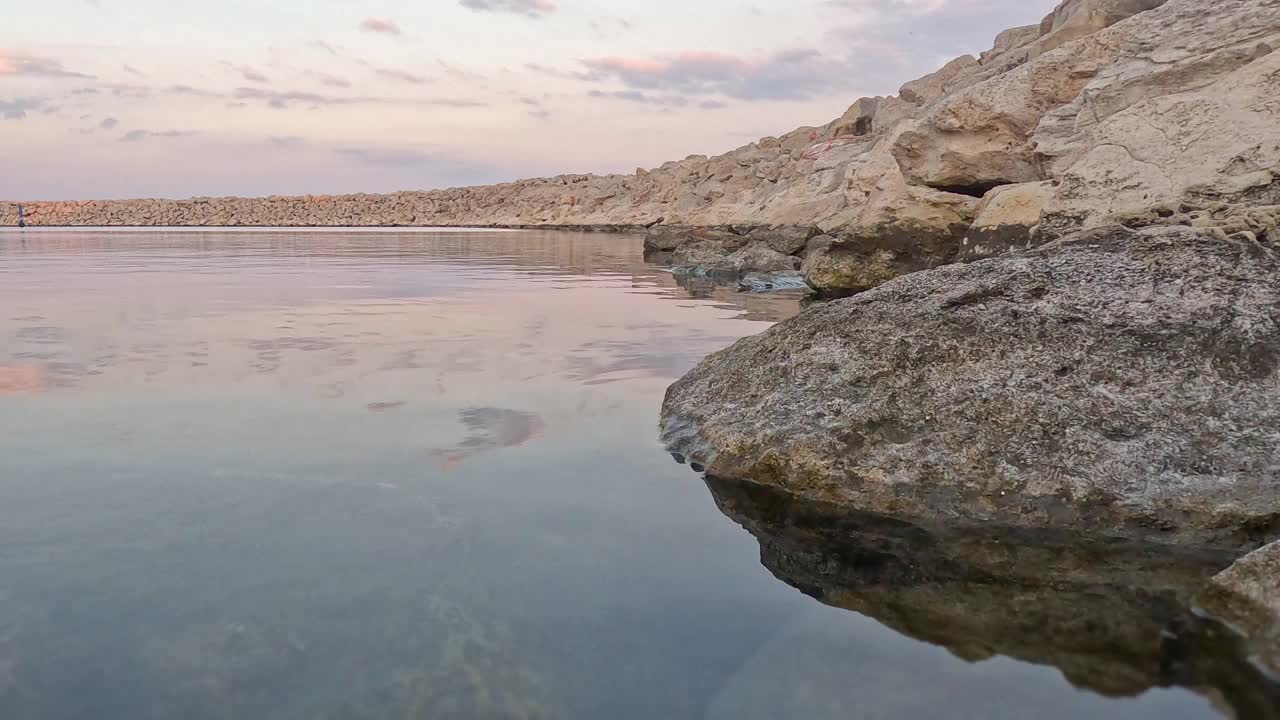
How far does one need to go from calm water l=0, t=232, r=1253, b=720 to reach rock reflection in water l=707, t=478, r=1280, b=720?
1 centimetres

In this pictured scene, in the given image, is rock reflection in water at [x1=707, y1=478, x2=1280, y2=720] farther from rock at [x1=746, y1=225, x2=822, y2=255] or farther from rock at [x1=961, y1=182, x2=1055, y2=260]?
rock at [x1=746, y1=225, x2=822, y2=255]

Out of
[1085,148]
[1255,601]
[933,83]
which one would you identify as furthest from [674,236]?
[1255,601]

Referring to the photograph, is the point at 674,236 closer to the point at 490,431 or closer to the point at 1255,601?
the point at 490,431

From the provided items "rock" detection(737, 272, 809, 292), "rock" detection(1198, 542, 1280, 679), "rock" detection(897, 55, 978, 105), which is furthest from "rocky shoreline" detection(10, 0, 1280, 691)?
"rock" detection(897, 55, 978, 105)

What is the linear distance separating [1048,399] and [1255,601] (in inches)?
41.0

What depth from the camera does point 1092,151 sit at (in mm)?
5922

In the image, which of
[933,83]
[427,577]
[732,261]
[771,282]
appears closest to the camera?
[427,577]

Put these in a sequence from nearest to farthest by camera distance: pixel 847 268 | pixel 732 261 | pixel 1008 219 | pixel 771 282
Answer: pixel 1008 219, pixel 847 268, pixel 771 282, pixel 732 261

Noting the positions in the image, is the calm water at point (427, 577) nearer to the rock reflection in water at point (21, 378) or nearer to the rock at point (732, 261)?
the rock reflection in water at point (21, 378)

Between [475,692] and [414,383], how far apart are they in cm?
305

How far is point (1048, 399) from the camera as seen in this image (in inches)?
117

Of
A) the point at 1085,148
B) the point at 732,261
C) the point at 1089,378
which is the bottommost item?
the point at 732,261

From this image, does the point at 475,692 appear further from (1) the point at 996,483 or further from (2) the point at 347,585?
(1) the point at 996,483

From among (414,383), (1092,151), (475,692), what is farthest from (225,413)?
(1092,151)
